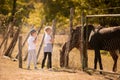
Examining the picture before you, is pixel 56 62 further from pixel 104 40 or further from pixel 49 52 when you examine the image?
pixel 104 40

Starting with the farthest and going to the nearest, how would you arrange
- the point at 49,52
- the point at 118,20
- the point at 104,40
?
the point at 118,20, the point at 49,52, the point at 104,40

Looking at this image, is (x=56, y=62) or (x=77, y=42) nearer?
(x=77, y=42)

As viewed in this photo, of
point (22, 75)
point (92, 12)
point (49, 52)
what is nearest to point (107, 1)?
point (92, 12)

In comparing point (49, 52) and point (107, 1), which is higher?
point (107, 1)

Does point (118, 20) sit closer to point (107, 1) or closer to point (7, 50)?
point (107, 1)

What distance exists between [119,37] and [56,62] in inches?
211

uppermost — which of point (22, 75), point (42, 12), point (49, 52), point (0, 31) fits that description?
point (42, 12)

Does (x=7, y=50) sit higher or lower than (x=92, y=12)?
lower

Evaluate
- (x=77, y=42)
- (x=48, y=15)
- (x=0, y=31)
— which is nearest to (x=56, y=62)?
(x=77, y=42)

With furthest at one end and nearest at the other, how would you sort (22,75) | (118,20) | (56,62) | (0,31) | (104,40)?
(0,31), (118,20), (56,62), (104,40), (22,75)

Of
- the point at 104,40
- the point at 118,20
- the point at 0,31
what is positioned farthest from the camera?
the point at 0,31

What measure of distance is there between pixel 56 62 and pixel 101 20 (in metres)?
6.32

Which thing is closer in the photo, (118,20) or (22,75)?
(22,75)

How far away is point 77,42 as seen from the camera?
15.0 metres
